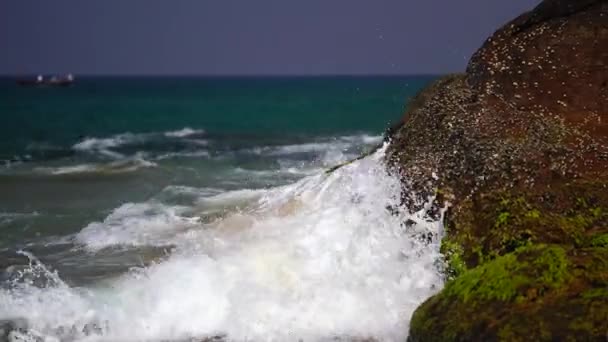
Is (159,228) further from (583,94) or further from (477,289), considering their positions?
(477,289)

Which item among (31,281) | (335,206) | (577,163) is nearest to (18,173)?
(31,281)

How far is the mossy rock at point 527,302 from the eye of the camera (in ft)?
17.5

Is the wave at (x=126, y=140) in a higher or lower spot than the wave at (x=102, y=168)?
lower

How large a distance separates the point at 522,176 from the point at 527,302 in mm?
2940

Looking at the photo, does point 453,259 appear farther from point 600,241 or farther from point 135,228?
point 135,228

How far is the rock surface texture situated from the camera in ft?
19.0

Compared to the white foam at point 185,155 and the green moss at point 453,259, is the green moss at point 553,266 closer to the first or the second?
the green moss at point 453,259

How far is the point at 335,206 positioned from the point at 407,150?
1.25 m

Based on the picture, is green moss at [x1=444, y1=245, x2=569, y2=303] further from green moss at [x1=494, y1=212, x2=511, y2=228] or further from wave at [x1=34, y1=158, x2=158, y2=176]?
wave at [x1=34, y1=158, x2=158, y2=176]

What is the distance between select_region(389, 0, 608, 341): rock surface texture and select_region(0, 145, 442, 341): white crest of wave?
0.53m

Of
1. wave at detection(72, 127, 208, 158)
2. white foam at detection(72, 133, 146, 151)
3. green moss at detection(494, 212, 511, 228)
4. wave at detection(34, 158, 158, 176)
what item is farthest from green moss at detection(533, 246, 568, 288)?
white foam at detection(72, 133, 146, 151)

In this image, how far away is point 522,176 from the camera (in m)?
8.44

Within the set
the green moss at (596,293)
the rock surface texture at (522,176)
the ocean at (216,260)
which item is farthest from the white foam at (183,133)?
the green moss at (596,293)

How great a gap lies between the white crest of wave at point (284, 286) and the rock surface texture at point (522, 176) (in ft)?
1.76
